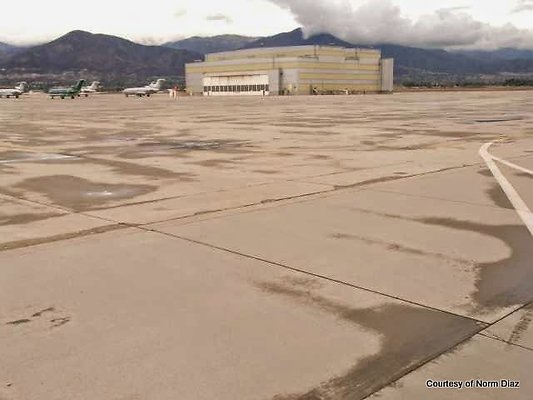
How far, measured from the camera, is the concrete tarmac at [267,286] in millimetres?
3938

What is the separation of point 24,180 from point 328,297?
29.3ft

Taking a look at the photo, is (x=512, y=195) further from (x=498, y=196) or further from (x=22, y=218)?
(x=22, y=218)

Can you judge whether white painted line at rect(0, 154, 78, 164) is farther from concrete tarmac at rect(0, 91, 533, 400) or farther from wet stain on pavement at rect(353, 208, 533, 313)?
wet stain on pavement at rect(353, 208, 533, 313)

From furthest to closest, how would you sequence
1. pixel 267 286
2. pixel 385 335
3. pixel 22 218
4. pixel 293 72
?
pixel 293 72, pixel 22 218, pixel 267 286, pixel 385 335

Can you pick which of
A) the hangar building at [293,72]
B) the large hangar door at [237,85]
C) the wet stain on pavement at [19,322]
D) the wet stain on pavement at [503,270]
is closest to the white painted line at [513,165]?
the wet stain on pavement at [503,270]

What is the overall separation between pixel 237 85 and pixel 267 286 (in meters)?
146

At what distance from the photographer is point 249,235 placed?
25.0 ft

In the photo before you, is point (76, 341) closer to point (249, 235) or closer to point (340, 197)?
point (249, 235)

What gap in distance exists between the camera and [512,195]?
10.2 m

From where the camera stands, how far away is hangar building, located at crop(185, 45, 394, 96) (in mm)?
135375

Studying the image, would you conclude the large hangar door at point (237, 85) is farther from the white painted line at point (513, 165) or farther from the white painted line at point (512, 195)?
the white painted line at point (512, 195)

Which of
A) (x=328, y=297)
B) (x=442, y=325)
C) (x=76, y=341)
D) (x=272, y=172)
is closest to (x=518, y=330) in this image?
(x=442, y=325)

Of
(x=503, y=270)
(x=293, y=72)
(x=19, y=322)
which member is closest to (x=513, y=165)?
(x=503, y=270)

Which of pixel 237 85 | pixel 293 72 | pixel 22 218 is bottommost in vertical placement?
pixel 22 218
